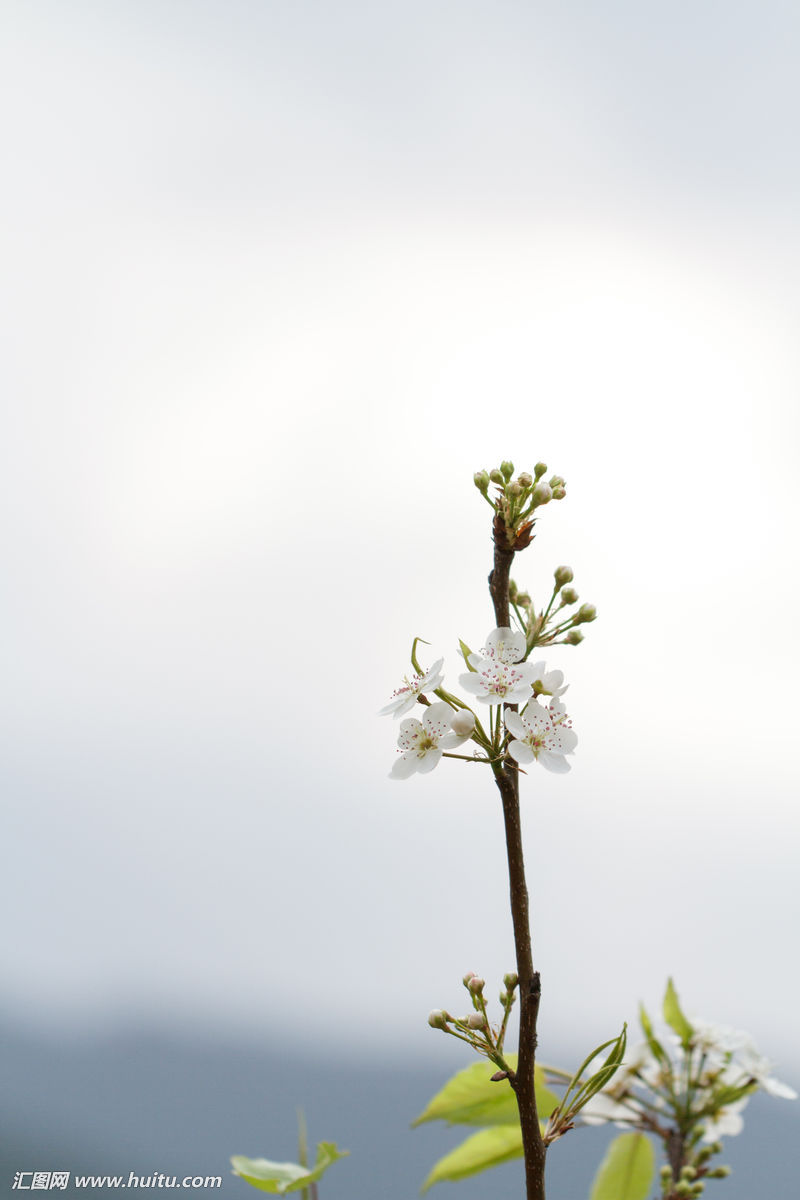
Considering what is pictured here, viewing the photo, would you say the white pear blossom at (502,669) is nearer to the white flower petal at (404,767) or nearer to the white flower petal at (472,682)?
the white flower petal at (472,682)

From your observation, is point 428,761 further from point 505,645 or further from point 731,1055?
point 731,1055

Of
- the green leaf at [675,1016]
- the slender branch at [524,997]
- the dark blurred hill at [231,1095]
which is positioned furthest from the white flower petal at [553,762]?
the dark blurred hill at [231,1095]

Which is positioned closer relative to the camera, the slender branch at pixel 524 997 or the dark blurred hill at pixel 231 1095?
the slender branch at pixel 524 997

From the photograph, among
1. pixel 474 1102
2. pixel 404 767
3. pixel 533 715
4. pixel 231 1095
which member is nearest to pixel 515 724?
pixel 533 715

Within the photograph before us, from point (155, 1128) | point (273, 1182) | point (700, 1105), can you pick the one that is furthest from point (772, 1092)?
point (155, 1128)

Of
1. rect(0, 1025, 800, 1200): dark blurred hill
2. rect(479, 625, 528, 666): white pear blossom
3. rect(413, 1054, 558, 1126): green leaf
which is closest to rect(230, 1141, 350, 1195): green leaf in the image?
rect(413, 1054, 558, 1126): green leaf

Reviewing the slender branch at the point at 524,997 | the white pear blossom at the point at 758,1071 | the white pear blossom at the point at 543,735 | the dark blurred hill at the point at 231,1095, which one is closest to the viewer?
the slender branch at the point at 524,997
